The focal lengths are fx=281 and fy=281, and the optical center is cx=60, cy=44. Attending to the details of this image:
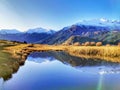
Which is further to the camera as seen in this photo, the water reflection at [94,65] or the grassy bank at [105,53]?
the grassy bank at [105,53]

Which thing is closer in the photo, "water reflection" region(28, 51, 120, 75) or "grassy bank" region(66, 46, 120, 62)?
"water reflection" region(28, 51, 120, 75)

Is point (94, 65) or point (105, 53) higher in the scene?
point (105, 53)

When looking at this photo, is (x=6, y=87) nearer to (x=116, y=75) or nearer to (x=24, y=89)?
(x=24, y=89)

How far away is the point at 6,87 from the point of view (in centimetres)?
2080

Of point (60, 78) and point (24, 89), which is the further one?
point (60, 78)

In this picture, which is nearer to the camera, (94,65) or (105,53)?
(94,65)

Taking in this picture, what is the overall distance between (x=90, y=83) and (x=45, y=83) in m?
3.76

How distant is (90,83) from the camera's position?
76.3 ft

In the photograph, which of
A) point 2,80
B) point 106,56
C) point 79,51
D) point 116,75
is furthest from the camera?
point 79,51

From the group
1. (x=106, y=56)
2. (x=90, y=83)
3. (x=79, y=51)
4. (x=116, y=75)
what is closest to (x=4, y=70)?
(x=90, y=83)

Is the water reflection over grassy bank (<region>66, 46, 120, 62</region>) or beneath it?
beneath

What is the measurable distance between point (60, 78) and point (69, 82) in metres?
2.35

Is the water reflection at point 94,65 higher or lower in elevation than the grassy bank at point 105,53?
lower

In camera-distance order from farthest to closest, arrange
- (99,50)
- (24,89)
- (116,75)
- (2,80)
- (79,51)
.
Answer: (79,51), (99,50), (116,75), (2,80), (24,89)
